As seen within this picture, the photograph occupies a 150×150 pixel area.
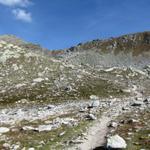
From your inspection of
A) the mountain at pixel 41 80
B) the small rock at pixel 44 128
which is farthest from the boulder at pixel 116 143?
the mountain at pixel 41 80

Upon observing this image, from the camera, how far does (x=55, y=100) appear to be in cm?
6500

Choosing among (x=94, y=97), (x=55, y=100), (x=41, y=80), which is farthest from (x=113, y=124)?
(x=41, y=80)

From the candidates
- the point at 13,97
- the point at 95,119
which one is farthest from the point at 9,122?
the point at 13,97

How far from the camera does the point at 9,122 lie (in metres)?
38.2

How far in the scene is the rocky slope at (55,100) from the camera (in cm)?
2947

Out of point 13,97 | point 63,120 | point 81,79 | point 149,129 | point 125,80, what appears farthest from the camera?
point 125,80

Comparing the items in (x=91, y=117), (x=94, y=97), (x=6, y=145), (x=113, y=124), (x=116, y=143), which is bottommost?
(x=6, y=145)

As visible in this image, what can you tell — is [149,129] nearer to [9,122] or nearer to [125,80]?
[9,122]

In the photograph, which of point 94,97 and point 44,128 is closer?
point 44,128

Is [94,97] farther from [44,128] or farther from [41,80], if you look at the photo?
[44,128]

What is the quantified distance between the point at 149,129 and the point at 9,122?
48.2 feet

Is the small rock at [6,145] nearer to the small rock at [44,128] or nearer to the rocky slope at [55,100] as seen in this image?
the rocky slope at [55,100]

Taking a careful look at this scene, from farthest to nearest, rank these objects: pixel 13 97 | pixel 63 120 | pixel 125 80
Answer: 1. pixel 125 80
2. pixel 13 97
3. pixel 63 120

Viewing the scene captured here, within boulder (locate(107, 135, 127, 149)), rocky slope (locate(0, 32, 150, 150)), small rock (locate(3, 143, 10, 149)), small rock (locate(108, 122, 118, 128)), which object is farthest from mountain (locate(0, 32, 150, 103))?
boulder (locate(107, 135, 127, 149))
